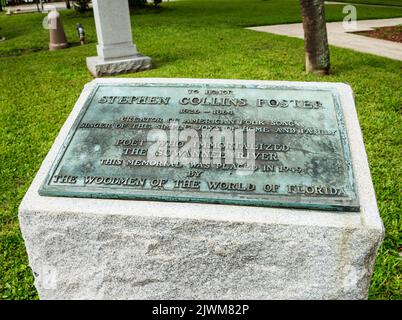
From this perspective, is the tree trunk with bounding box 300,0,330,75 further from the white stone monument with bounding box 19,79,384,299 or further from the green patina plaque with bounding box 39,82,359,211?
the white stone monument with bounding box 19,79,384,299

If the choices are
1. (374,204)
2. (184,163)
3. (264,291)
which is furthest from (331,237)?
(184,163)

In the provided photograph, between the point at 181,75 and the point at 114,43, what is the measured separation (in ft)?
4.84

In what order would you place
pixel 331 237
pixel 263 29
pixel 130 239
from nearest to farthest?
pixel 331 237 < pixel 130 239 < pixel 263 29

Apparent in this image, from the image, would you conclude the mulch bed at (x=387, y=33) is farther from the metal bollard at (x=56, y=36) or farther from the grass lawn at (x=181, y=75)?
the metal bollard at (x=56, y=36)

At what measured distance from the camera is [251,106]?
106 inches

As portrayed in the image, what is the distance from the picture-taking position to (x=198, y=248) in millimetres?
2219

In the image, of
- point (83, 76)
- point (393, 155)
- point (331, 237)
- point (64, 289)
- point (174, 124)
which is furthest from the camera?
point (83, 76)

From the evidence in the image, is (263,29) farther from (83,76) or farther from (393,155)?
(393,155)

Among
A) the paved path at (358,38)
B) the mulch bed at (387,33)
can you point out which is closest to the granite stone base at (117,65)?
the paved path at (358,38)

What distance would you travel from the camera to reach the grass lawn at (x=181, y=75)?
3070 mm

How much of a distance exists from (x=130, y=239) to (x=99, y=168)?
0.45m

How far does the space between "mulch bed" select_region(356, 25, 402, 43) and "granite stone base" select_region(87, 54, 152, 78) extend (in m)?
6.13

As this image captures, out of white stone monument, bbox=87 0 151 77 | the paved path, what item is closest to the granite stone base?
white stone monument, bbox=87 0 151 77

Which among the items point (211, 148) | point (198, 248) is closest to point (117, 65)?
point (211, 148)
